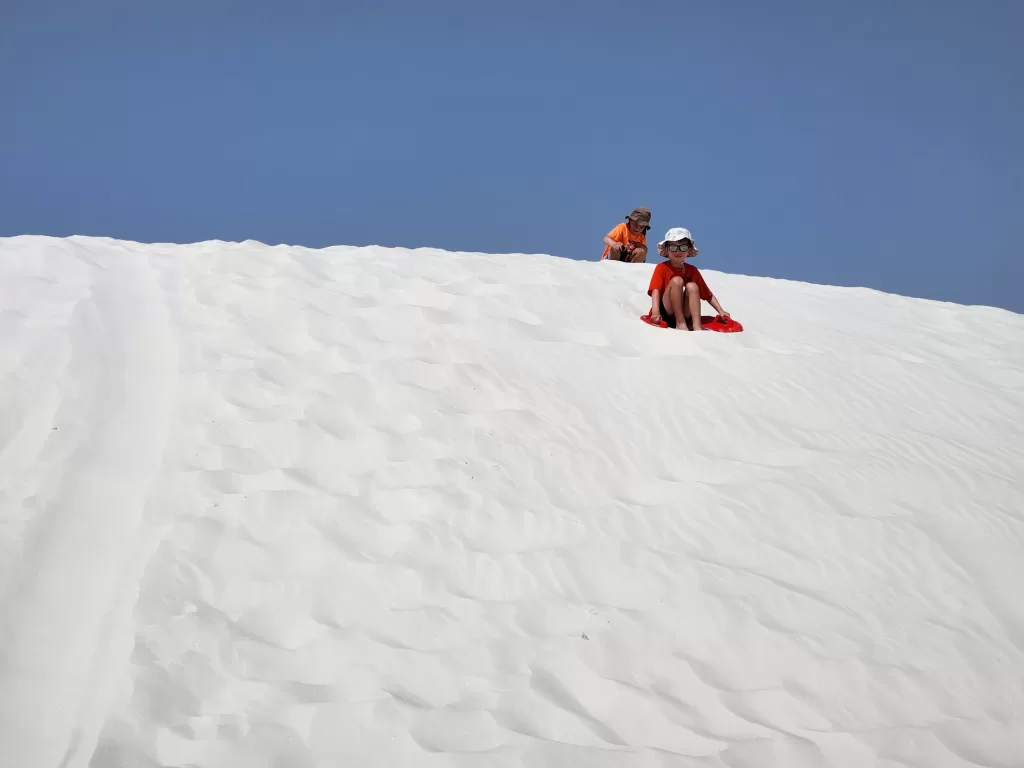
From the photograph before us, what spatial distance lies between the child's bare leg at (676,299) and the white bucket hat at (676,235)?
1.02 ft

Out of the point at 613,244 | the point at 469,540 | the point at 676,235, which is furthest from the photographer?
the point at 613,244

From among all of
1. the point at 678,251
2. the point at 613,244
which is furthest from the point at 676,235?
the point at 613,244

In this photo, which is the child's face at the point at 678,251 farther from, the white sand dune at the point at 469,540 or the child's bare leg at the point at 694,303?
the white sand dune at the point at 469,540

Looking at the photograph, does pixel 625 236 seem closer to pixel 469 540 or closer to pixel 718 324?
pixel 718 324

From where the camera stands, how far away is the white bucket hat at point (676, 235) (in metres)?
6.12

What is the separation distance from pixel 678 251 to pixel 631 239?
3.05 metres

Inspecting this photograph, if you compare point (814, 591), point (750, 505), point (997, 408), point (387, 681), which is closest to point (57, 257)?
point (387, 681)

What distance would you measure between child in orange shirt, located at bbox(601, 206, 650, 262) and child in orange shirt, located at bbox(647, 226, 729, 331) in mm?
2767

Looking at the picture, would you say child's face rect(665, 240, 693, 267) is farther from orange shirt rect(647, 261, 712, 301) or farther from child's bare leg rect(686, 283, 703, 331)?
child's bare leg rect(686, 283, 703, 331)

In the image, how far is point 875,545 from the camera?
3.72 metres

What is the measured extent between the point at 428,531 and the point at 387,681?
2.80 feet

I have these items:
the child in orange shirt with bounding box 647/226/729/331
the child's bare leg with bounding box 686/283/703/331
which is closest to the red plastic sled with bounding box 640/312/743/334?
the child in orange shirt with bounding box 647/226/729/331

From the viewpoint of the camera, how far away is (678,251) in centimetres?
618

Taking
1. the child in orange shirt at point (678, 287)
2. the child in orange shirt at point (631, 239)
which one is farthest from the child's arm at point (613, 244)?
the child in orange shirt at point (678, 287)
